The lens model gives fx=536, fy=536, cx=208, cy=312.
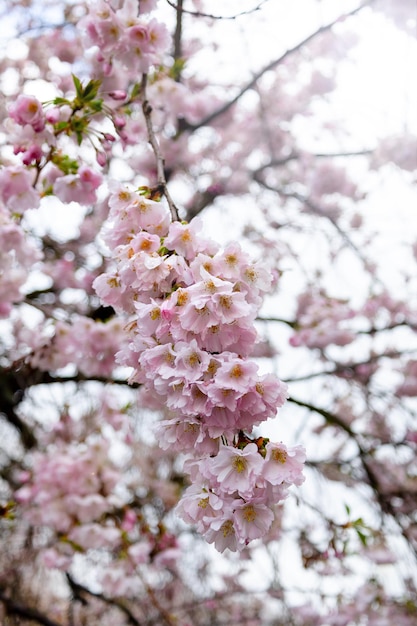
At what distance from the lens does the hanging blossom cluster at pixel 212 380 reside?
917mm

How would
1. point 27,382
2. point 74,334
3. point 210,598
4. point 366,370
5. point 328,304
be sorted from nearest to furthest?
point 74,334
point 27,382
point 328,304
point 210,598
point 366,370

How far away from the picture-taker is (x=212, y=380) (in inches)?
36.4

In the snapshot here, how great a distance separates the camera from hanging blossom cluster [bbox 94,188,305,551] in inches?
36.1

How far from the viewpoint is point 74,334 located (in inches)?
108

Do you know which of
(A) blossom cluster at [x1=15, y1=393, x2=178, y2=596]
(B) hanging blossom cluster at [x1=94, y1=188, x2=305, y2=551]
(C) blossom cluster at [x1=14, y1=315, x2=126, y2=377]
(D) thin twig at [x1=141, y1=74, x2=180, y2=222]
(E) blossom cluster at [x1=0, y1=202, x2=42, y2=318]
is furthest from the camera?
(A) blossom cluster at [x1=15, y1=393, x2=178, y2=596]

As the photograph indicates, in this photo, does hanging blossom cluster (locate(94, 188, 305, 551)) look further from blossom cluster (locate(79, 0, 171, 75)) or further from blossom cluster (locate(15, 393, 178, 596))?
blossom cluster (locate(15, 393, 178, 596))

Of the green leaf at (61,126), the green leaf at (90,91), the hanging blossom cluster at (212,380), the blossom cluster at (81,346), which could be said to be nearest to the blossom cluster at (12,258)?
the blossom cluster at (81,346)

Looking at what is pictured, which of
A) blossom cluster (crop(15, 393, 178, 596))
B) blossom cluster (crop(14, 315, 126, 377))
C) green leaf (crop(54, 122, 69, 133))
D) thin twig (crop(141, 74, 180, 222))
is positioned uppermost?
thin twig (crop(141, 74, 180, 222))

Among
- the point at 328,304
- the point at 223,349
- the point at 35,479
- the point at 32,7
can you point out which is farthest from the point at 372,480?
the point at 32,7

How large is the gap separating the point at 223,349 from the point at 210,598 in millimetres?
4653

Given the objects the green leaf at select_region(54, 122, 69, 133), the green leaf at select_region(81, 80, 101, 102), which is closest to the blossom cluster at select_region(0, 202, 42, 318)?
the green leaf at select_region(54, 122, 69, 133)

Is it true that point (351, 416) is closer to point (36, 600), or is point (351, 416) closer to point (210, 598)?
point (210, 598)

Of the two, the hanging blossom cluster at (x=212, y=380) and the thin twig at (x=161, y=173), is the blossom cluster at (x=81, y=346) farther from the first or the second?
the hanging blossom cluster at (x=212, y=380)

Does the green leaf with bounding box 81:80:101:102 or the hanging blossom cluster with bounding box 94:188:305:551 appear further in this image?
the green leaf with bounding box 81:80:101:102
